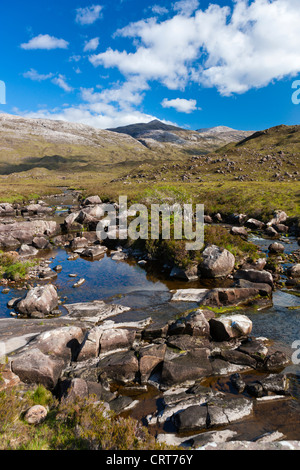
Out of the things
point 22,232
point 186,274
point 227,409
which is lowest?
point 227,409

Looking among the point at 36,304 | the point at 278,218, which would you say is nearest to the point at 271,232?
the point at 278,218

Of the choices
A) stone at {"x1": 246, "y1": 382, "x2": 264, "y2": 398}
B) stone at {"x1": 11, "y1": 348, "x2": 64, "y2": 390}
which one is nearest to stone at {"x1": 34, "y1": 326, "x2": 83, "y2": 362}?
stone at {"x1": 11, "y1": 348, "x2": 64, "y2": 390}

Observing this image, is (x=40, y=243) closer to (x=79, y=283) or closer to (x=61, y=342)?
(x=79, y=283)

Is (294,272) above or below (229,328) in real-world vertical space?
above

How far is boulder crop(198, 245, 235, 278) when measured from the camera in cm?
2250

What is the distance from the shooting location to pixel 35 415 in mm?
8094

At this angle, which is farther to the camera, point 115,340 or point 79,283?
point 79,283

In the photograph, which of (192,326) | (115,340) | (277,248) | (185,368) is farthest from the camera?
(277,248)

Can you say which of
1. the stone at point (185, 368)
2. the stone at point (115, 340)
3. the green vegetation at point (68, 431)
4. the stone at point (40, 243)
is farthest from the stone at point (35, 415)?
the stone at point (40, 243)

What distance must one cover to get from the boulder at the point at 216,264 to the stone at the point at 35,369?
14.7 meters

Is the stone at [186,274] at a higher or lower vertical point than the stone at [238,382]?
higher

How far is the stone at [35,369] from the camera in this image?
1055 centimetres

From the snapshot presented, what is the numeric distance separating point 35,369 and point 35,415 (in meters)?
2.76

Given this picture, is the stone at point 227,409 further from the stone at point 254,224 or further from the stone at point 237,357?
the stone at point 254,224
